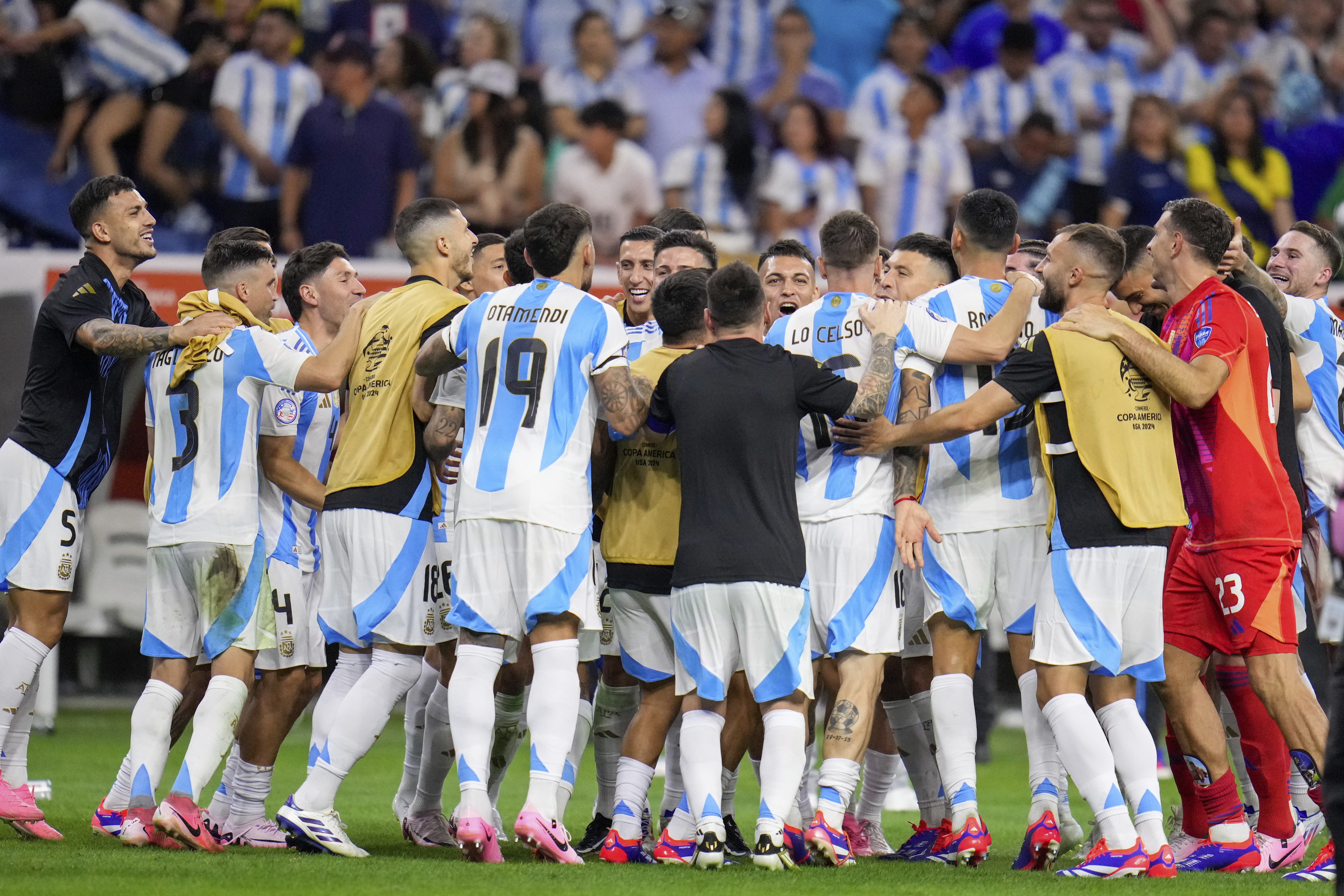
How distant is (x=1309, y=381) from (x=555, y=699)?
15.4ft

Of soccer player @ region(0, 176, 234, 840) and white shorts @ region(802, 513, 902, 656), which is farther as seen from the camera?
soccer player @ region(0, 176, 234, 840)

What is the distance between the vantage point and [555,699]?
20.1ft

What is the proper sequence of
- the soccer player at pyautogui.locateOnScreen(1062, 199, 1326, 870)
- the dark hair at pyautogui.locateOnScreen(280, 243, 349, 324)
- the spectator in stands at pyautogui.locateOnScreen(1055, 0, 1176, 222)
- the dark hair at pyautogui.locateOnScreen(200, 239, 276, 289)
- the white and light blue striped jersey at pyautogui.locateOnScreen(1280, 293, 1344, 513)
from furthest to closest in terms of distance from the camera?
the spectator in stands at pyautogui.locateOnScreen(1055, 0, 1176, 222), the white and light blue striped jersey at pyautogui.locateOnScreen(1280, 293, 1344, 513), the dark hair at pyautogui.locateOnScreen(280, 243, 349, 324), the dark hair at pyautogui.locateOnScreen(200, 239, 276, 289), the soccer player at pyautogui.locateOnScreen(1062, 199, 1326, 870)

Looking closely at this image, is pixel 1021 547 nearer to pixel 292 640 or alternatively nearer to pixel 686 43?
pixel 292 640

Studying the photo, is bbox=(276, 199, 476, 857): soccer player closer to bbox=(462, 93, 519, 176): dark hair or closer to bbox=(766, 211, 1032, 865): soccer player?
bbox=(766, 211, 1032, 865): soccer player

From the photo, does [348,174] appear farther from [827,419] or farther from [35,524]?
[827,419]

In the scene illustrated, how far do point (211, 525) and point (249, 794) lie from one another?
4.45ft

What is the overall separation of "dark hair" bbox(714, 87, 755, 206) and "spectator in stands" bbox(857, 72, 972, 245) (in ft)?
3.98

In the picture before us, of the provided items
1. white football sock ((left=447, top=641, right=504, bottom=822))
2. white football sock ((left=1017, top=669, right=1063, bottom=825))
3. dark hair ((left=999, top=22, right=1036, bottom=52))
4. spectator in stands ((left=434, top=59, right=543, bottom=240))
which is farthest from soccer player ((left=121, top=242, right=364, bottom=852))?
dark hair ((left=999, top=22, right=1036, bottom=52))

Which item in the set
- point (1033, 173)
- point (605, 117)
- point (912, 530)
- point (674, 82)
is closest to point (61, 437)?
point (912, 530)

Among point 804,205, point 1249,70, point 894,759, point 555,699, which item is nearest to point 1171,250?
point 894,759

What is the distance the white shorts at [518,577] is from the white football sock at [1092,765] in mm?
1993

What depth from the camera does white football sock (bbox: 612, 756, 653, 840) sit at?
254 inches

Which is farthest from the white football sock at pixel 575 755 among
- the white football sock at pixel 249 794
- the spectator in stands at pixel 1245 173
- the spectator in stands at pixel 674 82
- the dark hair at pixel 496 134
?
the spectator in stands at pixel 1245 173
